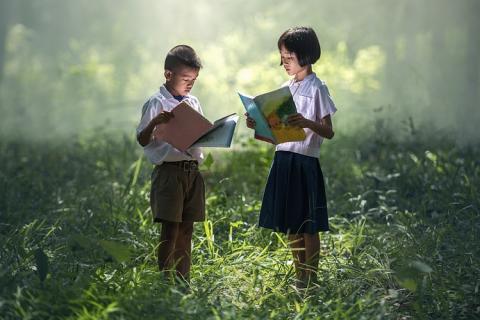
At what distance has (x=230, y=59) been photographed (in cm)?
1330

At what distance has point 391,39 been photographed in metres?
10.6

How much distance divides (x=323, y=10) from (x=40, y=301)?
9307 mm

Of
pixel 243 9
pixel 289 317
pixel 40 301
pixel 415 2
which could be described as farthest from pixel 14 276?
pixel 243 9

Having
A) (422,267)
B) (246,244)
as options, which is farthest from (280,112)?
(246,244)

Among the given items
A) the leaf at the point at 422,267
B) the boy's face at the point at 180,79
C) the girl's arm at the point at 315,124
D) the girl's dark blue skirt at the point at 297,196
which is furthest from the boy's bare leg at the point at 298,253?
the boy's face at the point at 180,79

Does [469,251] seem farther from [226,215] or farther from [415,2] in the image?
[415,2]

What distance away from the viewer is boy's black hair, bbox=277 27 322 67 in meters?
4.39

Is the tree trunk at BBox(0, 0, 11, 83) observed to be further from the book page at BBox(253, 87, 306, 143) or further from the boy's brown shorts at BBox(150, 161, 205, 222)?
the book page at BBox(253, 87, 306, 143)

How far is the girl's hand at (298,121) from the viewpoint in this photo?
13.7ft

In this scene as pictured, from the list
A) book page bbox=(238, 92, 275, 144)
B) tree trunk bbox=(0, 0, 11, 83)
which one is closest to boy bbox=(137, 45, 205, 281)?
book page bbox=(238, 92, 275, 144)

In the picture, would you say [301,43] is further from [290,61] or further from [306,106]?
[306,106]

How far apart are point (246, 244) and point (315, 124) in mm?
1114

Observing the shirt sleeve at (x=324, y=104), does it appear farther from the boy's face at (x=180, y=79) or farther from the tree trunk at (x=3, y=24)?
the tree trunk at (x=3, y=24)

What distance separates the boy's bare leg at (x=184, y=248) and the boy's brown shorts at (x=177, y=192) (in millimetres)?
73
